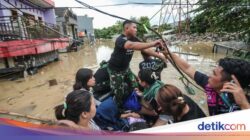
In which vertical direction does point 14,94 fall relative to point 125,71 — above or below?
below

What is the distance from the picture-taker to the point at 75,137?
1.38m

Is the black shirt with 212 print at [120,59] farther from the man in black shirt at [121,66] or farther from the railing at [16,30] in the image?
the railing at [16,30]

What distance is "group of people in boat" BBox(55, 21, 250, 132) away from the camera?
6.32 ft

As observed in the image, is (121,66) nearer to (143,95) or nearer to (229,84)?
(143,95)

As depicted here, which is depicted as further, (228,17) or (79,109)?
(228,17)

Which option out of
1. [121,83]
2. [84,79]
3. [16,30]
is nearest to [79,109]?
[84,79]

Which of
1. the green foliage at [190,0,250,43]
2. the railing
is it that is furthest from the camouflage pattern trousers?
the railing

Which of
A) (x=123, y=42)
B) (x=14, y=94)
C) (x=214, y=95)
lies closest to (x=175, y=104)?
(x=214, y=95)

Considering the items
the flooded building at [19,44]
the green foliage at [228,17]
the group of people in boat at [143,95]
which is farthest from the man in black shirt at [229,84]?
the flooded building at [19,44]

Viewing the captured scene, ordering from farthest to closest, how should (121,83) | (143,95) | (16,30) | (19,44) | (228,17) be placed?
(16,30), (19,44), (228,17), (121,83), (143,95)

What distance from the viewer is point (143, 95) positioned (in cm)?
294

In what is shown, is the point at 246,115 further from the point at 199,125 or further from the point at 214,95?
the point at 214,95

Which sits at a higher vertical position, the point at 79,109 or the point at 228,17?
the point at 228,17

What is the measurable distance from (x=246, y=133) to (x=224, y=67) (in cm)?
74
